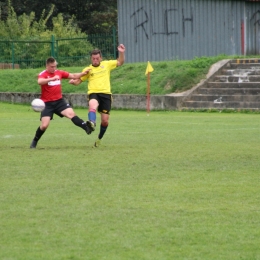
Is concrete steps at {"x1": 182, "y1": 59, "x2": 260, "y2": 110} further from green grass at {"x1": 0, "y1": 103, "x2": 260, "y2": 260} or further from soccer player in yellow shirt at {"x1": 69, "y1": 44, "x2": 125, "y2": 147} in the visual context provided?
soccer player in yellow shirt at {"x1": 69, "y1": 44, "x2": 125, "y2": 147}

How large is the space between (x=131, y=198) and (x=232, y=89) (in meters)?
18.6

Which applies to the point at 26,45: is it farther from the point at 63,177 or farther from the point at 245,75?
the point at 63,177

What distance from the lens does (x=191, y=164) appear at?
12.5 m

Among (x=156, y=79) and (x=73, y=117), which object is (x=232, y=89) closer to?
(x=156, y=79)

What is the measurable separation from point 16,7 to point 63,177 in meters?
43.7

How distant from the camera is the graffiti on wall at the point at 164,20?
3534cm

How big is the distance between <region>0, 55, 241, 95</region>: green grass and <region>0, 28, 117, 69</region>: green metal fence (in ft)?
11.3

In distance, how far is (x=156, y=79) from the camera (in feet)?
98.4

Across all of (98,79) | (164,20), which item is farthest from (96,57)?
(164,20)

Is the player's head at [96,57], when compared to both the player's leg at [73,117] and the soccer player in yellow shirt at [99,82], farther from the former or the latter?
the player's leg at [73,117]

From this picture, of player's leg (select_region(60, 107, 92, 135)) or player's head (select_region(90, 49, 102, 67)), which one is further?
player's head (select_region(90, 49, 102, 67))

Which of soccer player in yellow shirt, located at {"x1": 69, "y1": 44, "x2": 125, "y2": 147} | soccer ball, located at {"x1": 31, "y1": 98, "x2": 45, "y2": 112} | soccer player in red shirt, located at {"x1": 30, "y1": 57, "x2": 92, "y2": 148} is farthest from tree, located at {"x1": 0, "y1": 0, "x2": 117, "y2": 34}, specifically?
soccer ball, located at {"x1": 31, "y1": 98, "x2": 45, "y2": 112}

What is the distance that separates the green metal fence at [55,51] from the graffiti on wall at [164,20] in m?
1.27

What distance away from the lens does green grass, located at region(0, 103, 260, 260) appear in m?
7.14
